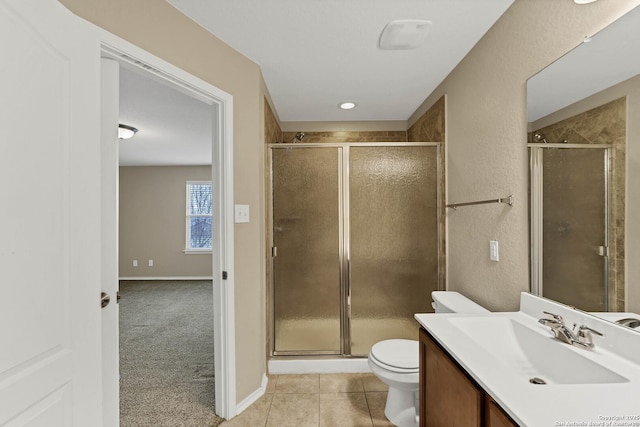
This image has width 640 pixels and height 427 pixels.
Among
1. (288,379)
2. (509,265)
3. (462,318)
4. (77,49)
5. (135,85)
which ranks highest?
(135,85)

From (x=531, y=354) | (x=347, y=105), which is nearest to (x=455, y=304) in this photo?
(x=531, y=354)

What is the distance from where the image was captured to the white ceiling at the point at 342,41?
153 cm

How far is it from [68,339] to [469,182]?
2152 millimetres

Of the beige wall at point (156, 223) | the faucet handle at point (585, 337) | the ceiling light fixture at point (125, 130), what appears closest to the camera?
the faucet handle at point (585, 337)

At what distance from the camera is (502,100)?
1.59 m

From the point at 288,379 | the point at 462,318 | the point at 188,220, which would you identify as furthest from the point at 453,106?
the point at 188,220

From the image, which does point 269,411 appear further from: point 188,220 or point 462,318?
point 188,220

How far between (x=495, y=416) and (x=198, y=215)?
20.5 feet

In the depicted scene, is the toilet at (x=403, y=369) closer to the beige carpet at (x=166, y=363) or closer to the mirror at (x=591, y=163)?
the mirror at (x=591, y=163)

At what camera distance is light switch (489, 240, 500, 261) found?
166 centimetres

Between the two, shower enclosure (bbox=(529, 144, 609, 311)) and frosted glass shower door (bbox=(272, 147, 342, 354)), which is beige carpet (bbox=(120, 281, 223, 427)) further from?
shower enclosure (bbox=(529, 144, 609, 311))

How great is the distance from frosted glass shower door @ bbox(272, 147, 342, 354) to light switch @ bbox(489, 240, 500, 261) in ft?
3.75

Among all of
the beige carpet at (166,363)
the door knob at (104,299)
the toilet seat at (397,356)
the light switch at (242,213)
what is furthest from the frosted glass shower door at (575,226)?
the beige carpet at (166,363)

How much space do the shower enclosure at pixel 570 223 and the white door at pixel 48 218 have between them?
1767 millimetres
